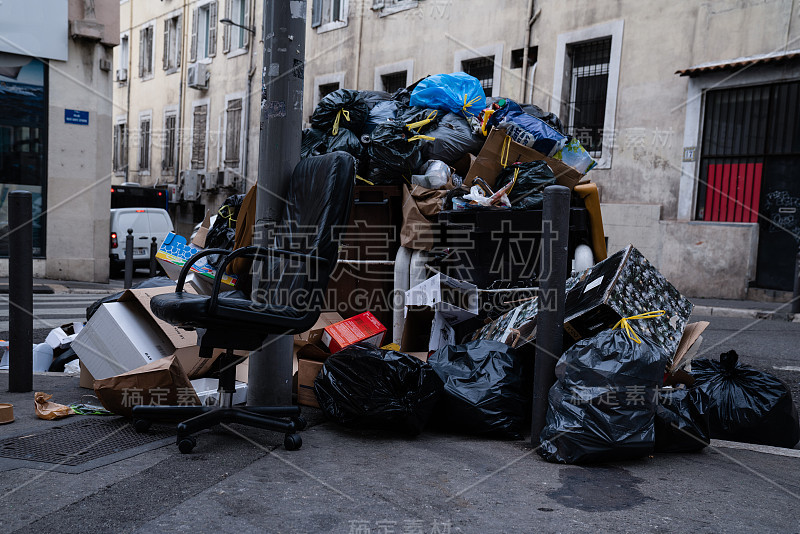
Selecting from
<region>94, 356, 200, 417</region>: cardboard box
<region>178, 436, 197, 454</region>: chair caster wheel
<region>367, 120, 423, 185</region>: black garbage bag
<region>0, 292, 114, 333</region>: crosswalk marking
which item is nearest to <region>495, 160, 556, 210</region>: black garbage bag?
<region>367, 120, 423, 185</region>: black garbage bag

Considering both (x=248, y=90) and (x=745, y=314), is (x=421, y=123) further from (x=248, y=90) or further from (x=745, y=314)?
(x=248, y=90)

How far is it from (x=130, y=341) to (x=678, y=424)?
2.83 metres

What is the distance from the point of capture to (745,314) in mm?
9672

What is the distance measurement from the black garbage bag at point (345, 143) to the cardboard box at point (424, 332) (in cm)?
133

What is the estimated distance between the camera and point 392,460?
2.93 meters

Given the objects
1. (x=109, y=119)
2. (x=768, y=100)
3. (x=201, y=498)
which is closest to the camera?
(x=201, y=498)

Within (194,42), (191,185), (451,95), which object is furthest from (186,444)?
(194,42)

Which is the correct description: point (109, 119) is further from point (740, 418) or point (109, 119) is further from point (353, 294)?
point (740, 418)

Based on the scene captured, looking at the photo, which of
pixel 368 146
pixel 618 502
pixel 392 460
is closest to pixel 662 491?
pixel 618 502

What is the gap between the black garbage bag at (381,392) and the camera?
10.5 feet

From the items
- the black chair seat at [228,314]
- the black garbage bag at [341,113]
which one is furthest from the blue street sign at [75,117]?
the black chair seat at [228,314]

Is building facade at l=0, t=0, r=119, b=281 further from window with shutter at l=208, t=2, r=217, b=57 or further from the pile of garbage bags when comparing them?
window with shutter at l=208, t=2, r=217, b=57

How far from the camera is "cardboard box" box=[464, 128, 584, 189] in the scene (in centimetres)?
486

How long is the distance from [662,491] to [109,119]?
12466mm
